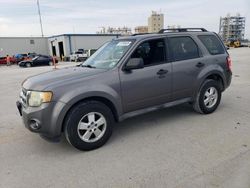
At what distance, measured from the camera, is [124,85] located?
3828mm

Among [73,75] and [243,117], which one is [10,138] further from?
[243,117]

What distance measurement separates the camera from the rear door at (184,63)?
14.6ft

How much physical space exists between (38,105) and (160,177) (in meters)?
1.96

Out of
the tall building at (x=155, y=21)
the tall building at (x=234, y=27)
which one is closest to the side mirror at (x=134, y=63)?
the tall building at (x=234, y=27)

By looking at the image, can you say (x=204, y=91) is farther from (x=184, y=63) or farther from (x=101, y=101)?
(x=101, y=101)

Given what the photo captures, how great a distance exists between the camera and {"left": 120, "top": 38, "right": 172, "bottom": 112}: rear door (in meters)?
3.90

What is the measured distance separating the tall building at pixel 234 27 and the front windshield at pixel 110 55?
9038 cm

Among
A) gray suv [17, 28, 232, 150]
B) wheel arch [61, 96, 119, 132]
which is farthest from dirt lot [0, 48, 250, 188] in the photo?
wheel arch [61, 96, 119, 132]

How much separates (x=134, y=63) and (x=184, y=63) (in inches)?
50.2

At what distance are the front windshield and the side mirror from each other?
22 centimetres

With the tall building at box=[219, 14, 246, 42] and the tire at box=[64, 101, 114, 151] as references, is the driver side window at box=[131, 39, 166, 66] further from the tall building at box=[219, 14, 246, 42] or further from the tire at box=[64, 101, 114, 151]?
the tall building at box=[219, 14, 246, 42]

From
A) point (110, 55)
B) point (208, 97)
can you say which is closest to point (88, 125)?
point (110, 55)

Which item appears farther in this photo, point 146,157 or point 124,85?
point 124,85

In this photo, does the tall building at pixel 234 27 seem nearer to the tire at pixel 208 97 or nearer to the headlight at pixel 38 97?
the tire at pixel 208 97
